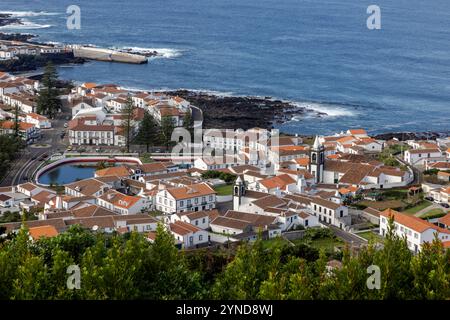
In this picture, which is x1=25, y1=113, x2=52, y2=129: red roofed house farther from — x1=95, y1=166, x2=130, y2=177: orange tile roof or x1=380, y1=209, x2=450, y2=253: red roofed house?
x1=380, y1=209, x2=450, y2=253: red roofed house

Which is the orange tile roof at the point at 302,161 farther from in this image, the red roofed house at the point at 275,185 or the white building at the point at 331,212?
the white building at the point at 331,212

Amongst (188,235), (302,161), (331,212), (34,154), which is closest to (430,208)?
(331,212)

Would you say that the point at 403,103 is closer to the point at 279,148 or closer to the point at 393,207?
the point at 279,148

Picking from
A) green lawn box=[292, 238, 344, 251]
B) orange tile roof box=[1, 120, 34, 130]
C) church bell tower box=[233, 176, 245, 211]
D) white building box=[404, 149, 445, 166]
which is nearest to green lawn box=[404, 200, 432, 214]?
green lawn box=[292, 238, 344, 251]

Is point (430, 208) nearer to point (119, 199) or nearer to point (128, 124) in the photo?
point (119, 199)

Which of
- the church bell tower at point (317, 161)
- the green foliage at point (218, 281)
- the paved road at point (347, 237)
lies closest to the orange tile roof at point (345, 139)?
the church bell tower at point (317, 161)
